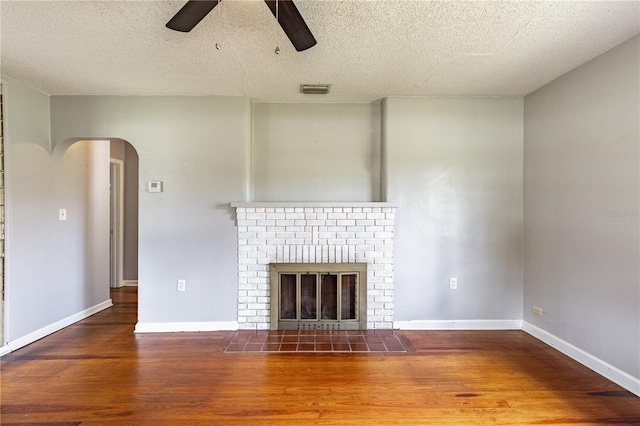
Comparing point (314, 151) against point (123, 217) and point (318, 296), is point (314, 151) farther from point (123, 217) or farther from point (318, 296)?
point (123, 217)

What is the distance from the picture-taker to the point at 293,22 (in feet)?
5.42

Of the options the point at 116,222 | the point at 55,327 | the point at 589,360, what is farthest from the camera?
the point at 116,222

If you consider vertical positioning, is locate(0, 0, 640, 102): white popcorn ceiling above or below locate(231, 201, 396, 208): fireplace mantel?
above

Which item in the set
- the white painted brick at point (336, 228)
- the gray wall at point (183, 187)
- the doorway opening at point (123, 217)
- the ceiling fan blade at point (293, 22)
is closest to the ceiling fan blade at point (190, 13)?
the ceiling fan blade at point (293, 22)

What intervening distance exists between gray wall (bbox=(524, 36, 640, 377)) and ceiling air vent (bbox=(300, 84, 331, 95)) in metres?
2.00

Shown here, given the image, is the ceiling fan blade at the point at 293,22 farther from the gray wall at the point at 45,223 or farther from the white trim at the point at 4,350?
the white trim at the point at 4,350

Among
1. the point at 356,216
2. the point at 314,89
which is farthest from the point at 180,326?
the point at 314,89

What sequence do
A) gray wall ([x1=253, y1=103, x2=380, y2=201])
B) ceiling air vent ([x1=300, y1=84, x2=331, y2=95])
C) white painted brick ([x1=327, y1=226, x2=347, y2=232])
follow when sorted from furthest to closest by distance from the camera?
gray wall ([x1=253, y1=103, x2=380, y2=201]), white painted brick ([x1=327, y1=226, x2=347, y2=232]), ceiling air vent ([x1=300, y1=84, x2=331, y2=95])

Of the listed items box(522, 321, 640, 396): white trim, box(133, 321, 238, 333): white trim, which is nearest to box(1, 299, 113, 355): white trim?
box(133, 321, 238, 333): white trim

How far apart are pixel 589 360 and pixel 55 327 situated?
471cm

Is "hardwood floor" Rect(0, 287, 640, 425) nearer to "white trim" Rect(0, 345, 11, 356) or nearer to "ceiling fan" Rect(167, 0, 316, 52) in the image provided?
"white trim" Rect(0, 345, 11, 356)

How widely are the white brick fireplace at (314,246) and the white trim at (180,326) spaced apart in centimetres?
16

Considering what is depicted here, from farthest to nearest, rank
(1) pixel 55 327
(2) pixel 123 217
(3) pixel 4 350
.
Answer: (2) pixel 123 217 < (1) pixel 55 327 < (3) pixel 4 350

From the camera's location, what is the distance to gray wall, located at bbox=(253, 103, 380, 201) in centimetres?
350
